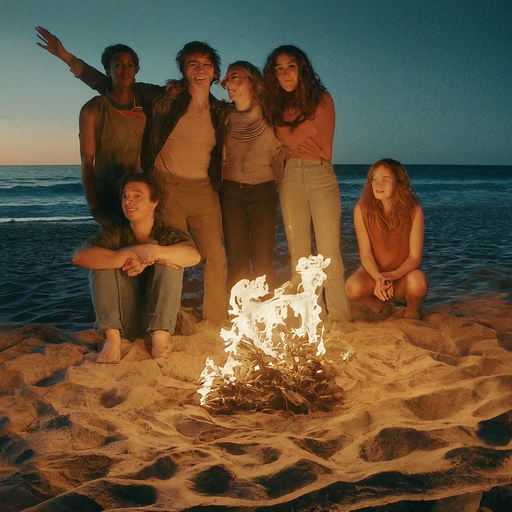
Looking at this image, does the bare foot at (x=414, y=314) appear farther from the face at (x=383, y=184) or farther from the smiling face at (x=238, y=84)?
the smiling face at (x=238, y=84)

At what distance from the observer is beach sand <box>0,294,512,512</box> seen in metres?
2.25

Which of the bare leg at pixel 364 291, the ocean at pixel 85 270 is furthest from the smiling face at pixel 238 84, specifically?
the ocean at pixel 85 270

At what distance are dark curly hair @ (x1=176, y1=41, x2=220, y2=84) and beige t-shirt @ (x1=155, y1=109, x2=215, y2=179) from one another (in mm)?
370

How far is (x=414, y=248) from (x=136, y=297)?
101 inches

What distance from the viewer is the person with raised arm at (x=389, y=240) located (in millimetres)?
4863

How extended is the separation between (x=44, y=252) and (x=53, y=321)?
415 cm

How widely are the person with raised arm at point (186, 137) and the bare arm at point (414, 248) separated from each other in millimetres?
1752

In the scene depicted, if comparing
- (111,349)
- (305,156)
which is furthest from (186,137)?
(111,349)

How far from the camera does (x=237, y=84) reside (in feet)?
14.4

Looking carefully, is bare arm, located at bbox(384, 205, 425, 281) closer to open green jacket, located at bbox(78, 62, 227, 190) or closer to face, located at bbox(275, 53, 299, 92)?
face, located at bbox(275, 53, 299, 92)

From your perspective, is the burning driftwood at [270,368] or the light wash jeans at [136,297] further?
the light wash jeans at [136,297]

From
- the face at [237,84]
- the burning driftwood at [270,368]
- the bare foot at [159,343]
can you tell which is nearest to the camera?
the burning driftwood at [270,368]

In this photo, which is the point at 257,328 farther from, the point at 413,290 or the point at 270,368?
the point at 413,290

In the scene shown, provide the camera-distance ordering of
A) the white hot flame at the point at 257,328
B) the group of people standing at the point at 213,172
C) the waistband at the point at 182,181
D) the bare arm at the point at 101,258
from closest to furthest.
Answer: the white hot flame at the point at 257,328 → the bare arm at the point at 101,258 → the group of people standing at the point at 213,172 → the waistband at the point at 182,181
